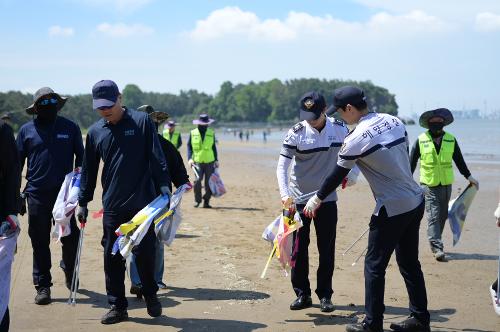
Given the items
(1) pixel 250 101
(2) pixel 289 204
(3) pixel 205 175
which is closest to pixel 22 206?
(2) pixel 289 204

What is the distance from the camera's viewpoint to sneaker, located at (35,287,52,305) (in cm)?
630

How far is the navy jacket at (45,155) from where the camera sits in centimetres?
639

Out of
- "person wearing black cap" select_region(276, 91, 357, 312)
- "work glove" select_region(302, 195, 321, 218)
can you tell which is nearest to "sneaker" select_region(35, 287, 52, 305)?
"person wearing black cap" select_region(276, 91, 357, 312)

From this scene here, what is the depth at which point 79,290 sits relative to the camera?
272 inches

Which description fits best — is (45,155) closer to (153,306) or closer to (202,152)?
→ (153,306)

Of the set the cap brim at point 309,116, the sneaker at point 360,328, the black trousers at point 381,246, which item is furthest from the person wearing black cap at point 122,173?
the black trousers at point 381,246

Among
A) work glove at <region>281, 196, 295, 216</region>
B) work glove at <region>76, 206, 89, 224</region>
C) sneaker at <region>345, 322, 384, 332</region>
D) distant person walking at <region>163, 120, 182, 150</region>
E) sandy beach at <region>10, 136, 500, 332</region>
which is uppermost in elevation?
distant person walking at <region>163, 120, 182, 150</region>

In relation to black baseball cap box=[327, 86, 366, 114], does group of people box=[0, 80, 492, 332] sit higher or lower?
lower

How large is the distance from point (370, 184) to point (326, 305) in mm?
1494

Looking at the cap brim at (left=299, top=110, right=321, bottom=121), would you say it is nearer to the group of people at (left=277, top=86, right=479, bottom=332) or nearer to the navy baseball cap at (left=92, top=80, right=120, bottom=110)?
the group of people at (left=277, top=86, right=479, bottom=332)

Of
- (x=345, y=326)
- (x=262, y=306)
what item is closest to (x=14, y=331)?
(x=262, y=306)

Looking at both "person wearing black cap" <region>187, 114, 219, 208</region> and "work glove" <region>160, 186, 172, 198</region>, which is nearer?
"work glove" <region>160, 186, 172, 198</region>

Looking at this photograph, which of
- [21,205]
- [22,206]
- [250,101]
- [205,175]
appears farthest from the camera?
[250,101]

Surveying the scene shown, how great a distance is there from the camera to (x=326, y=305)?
5.93 m
